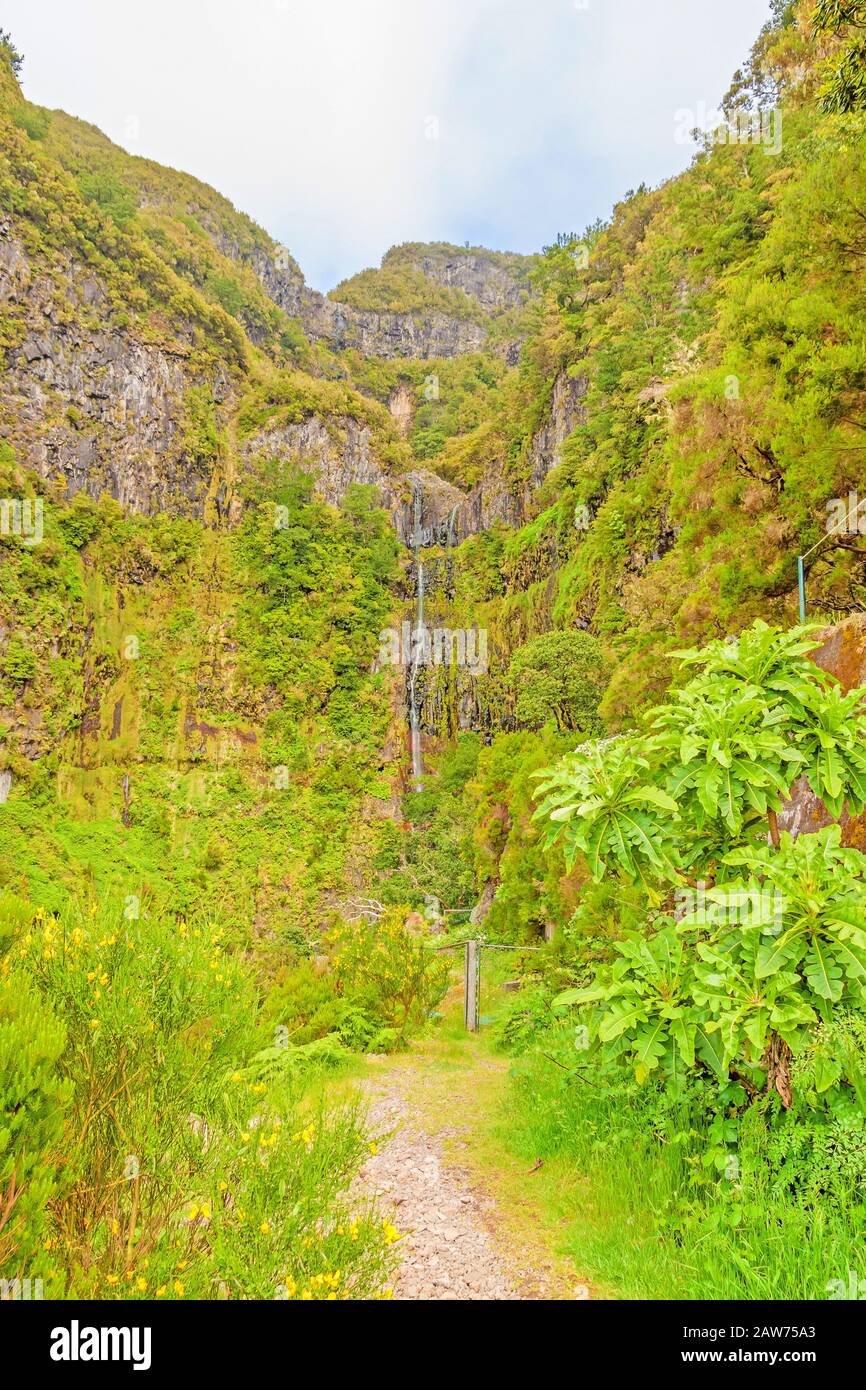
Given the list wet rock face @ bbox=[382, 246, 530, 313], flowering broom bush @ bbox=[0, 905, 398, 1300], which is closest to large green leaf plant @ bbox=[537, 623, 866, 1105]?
flowering broom bush @ bbox=[0, 905, 398, 1300]

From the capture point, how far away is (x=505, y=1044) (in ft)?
22.6

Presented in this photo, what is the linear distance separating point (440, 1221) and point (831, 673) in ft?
13.5

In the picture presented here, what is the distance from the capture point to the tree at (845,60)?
510 cm

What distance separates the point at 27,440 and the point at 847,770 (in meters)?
36.9

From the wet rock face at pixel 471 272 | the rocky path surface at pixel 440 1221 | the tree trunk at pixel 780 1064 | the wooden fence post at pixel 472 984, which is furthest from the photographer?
the wet rock face at pixel 471 272

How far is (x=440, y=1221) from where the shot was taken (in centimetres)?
346

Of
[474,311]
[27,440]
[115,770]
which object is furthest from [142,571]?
[474,311]

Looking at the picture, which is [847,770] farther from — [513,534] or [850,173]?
[513,534]

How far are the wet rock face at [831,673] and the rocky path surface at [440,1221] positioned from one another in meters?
2.83

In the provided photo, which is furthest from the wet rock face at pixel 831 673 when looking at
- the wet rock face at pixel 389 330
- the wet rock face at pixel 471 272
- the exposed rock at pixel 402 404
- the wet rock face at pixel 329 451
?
the wet rock face at pixel 471 272

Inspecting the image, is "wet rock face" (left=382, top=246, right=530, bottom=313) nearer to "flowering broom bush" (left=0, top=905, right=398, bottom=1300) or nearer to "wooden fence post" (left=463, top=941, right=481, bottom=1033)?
"wooden fence post" (left=463, top=941, right=481, bottom=1033)

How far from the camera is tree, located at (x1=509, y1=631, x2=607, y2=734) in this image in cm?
1519

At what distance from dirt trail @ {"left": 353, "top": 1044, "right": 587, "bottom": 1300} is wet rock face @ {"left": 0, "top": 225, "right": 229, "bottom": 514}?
34.4m

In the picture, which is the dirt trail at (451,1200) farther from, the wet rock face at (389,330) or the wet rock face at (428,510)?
the wet rock face at (389,330)
